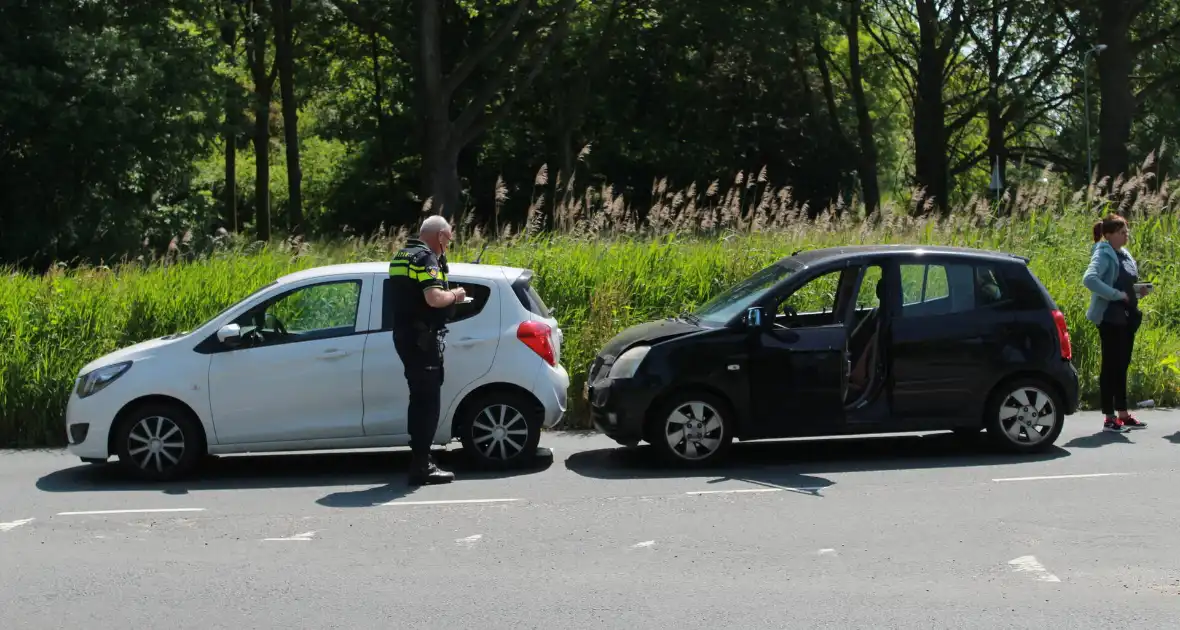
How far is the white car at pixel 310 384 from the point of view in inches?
377

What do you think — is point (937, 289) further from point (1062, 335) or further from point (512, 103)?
point (512, 103)

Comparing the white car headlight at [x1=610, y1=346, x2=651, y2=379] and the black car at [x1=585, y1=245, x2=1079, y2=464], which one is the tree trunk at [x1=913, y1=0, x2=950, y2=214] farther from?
the white car headlight at [x1=610, y1=346, x2=651, y2=379]

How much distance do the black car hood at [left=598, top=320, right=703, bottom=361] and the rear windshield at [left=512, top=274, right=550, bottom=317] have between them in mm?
592

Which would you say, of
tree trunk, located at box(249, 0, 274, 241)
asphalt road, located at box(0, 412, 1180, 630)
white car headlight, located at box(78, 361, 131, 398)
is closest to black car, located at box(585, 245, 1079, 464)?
asphalt road, located at box(0, 412, 1180, 630)

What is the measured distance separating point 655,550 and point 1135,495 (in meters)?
3.48

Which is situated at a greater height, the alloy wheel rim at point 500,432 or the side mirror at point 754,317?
the side mirror at point 754,317

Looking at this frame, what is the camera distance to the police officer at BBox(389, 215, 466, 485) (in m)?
9.08

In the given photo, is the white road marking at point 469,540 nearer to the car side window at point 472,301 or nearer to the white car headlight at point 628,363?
the white car headlight at point 628,363

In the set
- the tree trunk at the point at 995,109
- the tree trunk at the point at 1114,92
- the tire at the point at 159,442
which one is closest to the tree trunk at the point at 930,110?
the tree trunk at the point at 995,109

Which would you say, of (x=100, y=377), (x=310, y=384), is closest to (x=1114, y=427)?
(x=310, y=384)

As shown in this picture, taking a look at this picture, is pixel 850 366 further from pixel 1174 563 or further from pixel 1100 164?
pixel 1100 164

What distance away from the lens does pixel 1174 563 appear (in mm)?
6789

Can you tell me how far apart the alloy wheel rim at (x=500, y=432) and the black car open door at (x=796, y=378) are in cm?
174

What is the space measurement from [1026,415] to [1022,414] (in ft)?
0.10
